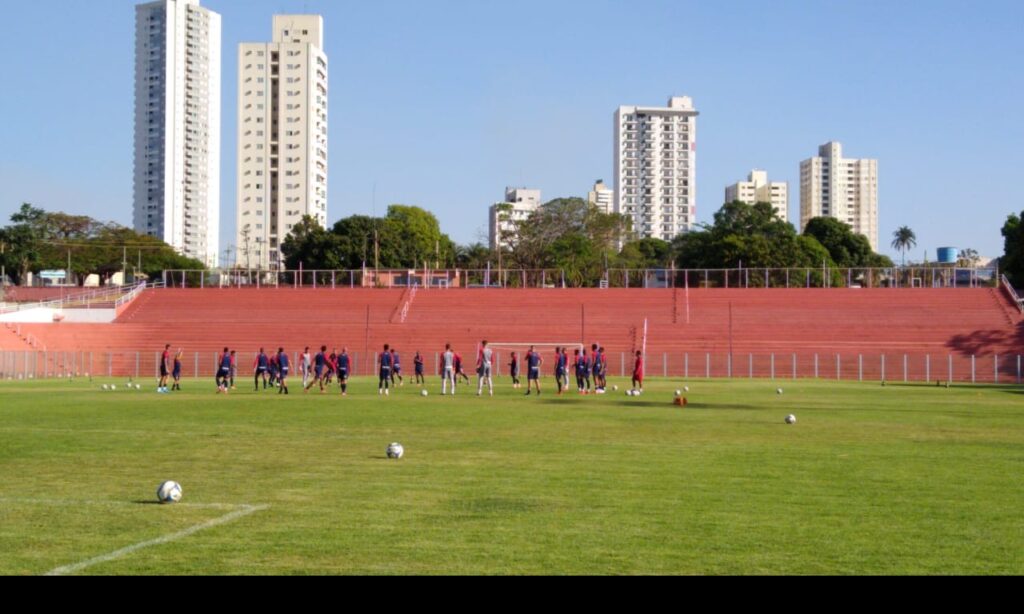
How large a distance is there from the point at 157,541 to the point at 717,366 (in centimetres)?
5456

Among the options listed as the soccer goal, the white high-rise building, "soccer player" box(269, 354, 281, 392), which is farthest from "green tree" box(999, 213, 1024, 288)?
the white high-rise building

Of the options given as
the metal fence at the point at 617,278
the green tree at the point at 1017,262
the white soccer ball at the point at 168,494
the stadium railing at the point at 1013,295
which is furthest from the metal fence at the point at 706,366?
the white soccer ball at the point at 168,494

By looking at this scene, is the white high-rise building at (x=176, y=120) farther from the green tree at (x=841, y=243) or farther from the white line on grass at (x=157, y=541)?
the white line on grass at (x=157, y=541)

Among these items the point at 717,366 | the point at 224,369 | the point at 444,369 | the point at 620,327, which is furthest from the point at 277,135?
the point at 444,369

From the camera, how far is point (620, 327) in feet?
229

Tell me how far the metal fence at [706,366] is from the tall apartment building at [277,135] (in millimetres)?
98470

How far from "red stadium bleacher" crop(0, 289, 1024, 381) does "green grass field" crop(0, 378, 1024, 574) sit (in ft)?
119

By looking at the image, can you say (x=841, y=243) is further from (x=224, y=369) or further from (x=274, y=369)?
(x=224, y=369)

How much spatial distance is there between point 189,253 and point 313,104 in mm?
50037

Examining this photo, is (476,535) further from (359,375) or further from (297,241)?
(297,241)

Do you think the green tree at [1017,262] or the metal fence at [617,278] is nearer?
the metal fence at [617,278]

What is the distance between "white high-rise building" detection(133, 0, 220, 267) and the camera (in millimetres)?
186625

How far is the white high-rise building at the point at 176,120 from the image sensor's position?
612ft
